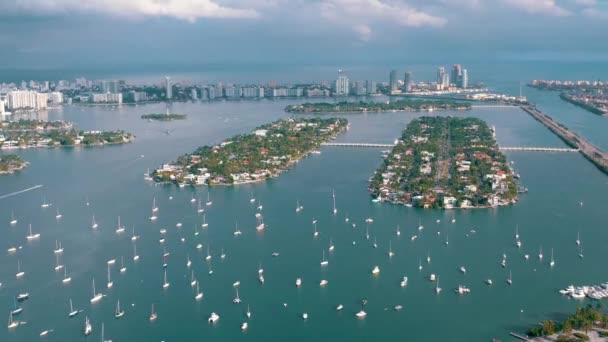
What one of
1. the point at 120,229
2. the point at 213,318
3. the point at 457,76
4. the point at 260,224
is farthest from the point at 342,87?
the point at 213,318

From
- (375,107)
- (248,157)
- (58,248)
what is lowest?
(58,248)

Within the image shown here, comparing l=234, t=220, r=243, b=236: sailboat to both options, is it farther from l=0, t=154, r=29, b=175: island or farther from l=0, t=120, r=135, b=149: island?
l=0, t=120, r=135, b=149: island

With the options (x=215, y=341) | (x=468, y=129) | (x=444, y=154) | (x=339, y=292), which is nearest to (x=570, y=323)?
(x=339, y=292)

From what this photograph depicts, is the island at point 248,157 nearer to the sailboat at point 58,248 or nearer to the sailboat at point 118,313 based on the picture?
the sailboat at point 58,248

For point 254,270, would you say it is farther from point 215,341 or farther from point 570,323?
point 570,323

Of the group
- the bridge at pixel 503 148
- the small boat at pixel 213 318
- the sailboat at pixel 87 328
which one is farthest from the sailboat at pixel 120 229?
the bridge at pixel 503 148

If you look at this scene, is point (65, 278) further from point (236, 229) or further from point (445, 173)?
point (445, 173)

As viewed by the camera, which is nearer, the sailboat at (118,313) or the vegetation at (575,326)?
the vegetation at (575,326)
